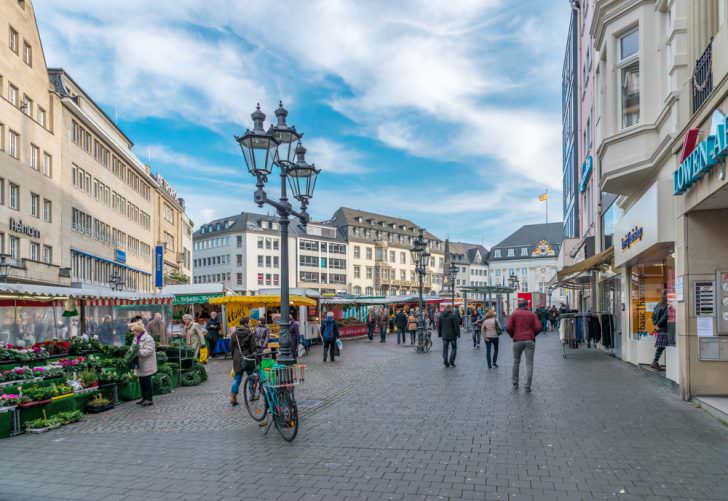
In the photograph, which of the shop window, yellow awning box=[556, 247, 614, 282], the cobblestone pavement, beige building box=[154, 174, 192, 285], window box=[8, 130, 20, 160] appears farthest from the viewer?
beige building box=[154, 174, 192, 285]

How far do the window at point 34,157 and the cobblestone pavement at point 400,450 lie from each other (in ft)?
92.8

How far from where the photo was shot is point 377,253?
10700 cm

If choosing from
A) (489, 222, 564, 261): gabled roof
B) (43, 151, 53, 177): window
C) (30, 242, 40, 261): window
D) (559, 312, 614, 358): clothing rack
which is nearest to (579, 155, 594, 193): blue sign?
(559, 312, 614, 358): clothing rack

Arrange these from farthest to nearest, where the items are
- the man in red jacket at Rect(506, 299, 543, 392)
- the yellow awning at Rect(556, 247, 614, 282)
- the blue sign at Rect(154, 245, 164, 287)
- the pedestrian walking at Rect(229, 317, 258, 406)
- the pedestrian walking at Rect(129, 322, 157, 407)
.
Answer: the blue sign at Rect(154, 245, 164, 287), the yellow awning at Rect(556, 247, 614, 282), the man in red jacket at Rect(506, 299, 543, 392), the pedestrian walking at Rect(129, 322, 157, 407), the pedestrian walking at Rect(229, 317, 258, 406)

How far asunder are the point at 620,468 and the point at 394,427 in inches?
124

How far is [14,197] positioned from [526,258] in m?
92.1

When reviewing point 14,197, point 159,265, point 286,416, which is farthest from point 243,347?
point 159,265

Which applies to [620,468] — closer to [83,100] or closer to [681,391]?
[681,391]

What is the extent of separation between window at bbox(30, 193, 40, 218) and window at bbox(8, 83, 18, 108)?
16.2 ft

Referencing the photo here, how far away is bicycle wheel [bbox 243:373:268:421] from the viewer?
9319mm

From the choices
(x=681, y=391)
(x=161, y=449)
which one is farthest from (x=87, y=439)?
(x=681, y=391)

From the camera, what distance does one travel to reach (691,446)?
728 centimetres

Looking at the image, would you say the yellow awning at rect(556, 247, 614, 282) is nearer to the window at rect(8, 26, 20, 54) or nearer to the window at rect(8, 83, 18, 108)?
the window at rect(8, 83, 18, 108)

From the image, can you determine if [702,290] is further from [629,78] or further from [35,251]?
[35,251]
